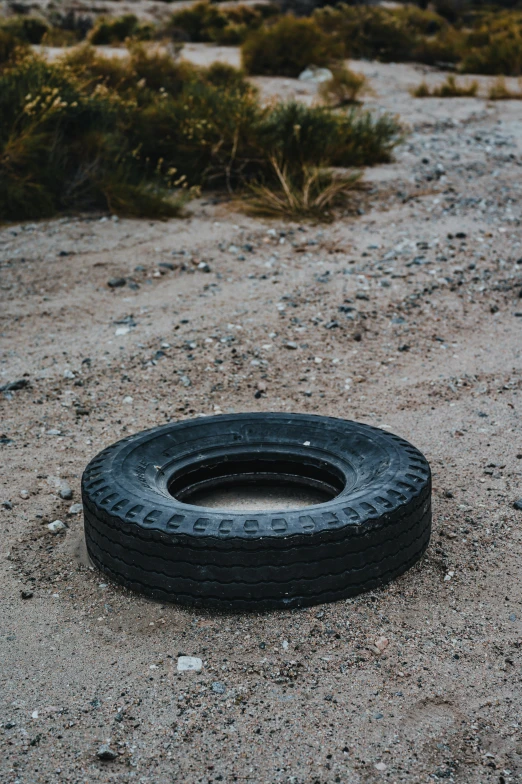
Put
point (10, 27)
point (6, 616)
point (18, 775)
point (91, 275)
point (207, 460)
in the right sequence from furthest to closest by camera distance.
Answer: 1. point (10, 27)
2. point (91, 275)
3. point (207, 460)
4. point (6, 616)
5. point (18, 775)

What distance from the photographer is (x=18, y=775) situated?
2068 mm

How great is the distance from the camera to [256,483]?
11.2 ft

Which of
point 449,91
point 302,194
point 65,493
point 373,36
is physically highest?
point 373,36

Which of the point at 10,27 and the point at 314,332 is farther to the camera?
the point at 10,27

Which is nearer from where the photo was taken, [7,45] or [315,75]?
[7,45]

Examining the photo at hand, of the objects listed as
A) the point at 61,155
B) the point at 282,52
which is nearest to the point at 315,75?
the point at 282,52

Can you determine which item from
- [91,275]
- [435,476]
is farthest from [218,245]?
[435,476]

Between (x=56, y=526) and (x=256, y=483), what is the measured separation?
82 centimetres

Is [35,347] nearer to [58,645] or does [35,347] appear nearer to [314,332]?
[314,332]

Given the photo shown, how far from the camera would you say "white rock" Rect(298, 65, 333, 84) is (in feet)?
38.3

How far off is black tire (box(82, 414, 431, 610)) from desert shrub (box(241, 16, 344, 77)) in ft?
32.8

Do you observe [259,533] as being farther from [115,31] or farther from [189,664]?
[115,31]

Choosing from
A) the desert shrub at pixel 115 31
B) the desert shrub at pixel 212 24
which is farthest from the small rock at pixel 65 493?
the desert shrub at pixel 212 24

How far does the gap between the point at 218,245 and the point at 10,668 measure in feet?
14.6
